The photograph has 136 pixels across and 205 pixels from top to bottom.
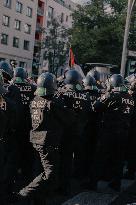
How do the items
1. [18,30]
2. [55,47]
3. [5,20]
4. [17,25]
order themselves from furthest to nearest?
1. [18,30]
2. [17,25]
3. [5,20]
4. [55,47]

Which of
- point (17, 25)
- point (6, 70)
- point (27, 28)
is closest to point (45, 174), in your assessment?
point (6, 70)

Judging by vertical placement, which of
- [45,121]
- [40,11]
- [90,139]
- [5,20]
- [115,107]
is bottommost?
[90,139]

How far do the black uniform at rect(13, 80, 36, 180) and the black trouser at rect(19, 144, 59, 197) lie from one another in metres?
1.03

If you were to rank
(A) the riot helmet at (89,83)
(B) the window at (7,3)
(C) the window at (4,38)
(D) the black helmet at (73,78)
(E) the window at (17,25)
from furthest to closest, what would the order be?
(E) the window at (17,25) → (C) the window at (4,38) → (B) the window at (7,3) → (A) the riot helmet at (89,83) → (D) the black helmet at (73,78)

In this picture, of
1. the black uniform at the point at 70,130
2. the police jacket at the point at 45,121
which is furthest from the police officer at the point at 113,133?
the police jacket at the point at 45,121

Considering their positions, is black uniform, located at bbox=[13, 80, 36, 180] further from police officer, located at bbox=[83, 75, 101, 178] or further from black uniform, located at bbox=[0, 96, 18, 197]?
police officer, located at bbox=[83, 75, 101, 178]

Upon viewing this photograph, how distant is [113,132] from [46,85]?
6.41 feet

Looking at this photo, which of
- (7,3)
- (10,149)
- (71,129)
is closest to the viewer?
(10,149)

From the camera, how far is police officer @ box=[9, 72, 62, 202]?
235 inches

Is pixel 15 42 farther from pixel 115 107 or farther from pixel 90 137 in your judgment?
pixel 115 107

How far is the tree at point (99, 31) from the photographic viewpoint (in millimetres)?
52250

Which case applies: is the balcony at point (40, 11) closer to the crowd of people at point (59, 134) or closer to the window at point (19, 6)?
the window at point (19, 6)

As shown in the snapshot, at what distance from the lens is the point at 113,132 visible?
25.3ft

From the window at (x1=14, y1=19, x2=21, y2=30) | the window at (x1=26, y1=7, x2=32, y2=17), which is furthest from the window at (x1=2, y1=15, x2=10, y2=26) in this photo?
the window at (x1=26, y1=7, x2=32, y2=17)
